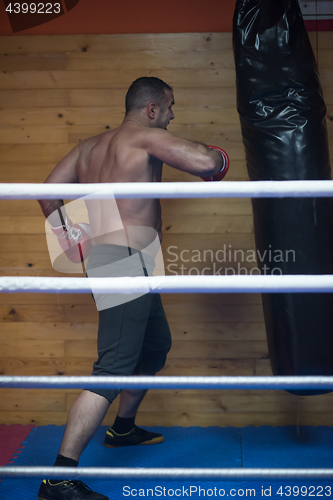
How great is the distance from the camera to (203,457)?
5.16ft

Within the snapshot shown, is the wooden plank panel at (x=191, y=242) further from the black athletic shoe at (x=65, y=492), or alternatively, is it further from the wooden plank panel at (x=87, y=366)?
the black athletic shoe at (x=65, y=492)

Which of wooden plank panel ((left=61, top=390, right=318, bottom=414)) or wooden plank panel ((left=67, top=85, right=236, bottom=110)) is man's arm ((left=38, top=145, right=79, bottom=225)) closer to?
wooden plank panel ((left=67, top=85, right=236, bottom=110))

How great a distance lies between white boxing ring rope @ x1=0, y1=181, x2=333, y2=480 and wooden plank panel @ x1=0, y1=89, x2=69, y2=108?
155 cm

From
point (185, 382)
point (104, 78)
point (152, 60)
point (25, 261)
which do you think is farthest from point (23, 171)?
point (185, 382)

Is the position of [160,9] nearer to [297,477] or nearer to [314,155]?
[314,155]

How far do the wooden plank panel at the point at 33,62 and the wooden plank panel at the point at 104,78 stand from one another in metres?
0.02

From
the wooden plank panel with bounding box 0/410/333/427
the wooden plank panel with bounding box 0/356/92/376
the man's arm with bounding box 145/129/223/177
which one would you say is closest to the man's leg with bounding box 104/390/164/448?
the wooden plank panel with bounding box 0/410/333/427

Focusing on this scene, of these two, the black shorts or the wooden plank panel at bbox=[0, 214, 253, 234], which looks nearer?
the black shorts

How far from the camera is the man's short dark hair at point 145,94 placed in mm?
1528

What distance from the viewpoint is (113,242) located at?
1367 millimetres

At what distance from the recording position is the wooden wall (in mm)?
1880

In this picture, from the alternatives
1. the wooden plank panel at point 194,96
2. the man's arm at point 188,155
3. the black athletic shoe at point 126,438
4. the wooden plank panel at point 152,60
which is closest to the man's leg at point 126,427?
the black athletic shoe at point 126,438

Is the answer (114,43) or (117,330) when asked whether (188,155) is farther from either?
(114,43)

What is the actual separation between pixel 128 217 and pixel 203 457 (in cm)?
100
